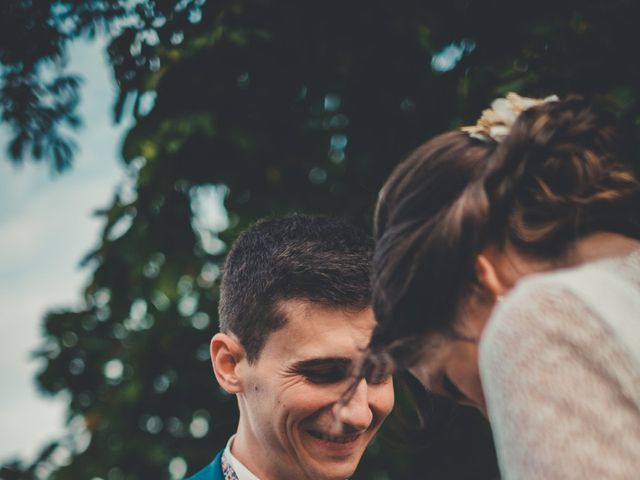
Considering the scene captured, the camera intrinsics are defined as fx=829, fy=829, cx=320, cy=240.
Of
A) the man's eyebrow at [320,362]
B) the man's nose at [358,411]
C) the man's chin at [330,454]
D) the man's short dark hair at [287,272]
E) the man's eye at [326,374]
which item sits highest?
the man's short dark hair at [287,272]

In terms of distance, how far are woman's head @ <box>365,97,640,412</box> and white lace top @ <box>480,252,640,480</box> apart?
21cm

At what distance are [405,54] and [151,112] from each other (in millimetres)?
1370

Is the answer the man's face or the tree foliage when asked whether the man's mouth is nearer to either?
the man's face

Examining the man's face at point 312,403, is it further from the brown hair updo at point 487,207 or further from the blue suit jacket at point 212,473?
the brown hair updo at point 487,207

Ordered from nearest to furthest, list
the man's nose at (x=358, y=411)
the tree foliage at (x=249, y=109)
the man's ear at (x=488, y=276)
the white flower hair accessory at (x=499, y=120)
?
the man's ear at (x=488, y=276) < the white flower hair accessory at (x=499, y=120) < the man's nose at (x=358, y=411) < the tree foliage at (x=249, y=109)

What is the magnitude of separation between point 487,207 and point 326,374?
4.36 feet

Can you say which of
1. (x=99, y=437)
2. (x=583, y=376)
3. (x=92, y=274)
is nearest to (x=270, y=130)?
(x=92, y=274)

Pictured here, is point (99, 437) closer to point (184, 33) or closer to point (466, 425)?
point (466, 425)

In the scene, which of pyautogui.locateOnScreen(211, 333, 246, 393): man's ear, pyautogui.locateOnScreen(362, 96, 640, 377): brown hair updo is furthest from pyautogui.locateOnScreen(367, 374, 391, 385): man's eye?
pyautogui.locateOnScreen(362, 96, 640, 377): brown hair updo

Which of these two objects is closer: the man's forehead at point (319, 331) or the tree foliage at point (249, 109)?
the man's forehead at point (319, 331)

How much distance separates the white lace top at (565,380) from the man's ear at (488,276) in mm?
169

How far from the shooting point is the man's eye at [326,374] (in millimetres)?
2930

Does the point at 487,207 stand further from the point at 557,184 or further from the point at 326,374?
the point at 326,374

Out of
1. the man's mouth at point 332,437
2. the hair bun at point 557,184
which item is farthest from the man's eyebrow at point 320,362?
the hair bun at point 557,184
